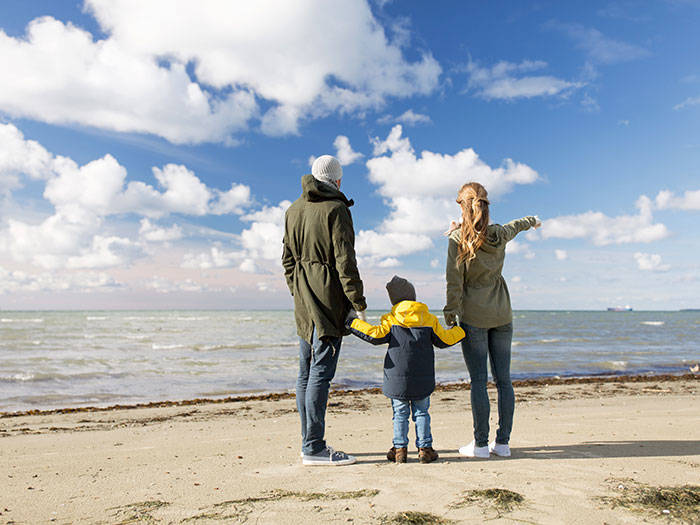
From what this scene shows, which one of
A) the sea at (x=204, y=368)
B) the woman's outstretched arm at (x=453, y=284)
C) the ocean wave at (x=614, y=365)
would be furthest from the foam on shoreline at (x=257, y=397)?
the woman's outstretched arm at (x=453, y=284)

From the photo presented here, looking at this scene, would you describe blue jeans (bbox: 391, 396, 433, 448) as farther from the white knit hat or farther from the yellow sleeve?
the white knit hat

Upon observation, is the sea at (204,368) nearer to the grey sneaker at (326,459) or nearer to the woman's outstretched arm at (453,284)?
the grey sneaker at (326,459)

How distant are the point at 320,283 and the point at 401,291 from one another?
66 cm

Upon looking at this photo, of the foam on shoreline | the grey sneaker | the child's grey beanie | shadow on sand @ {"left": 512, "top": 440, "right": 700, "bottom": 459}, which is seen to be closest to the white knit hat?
the child's grey beanie

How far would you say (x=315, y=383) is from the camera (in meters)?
3.66

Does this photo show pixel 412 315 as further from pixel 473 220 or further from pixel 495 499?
pixel 495 499

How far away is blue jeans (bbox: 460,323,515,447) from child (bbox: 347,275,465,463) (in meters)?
0.21

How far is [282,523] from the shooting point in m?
2.56

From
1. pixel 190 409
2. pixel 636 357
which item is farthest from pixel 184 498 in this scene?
pixel 636 357

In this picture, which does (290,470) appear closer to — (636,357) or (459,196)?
(459,196)

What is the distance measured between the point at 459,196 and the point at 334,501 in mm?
2466

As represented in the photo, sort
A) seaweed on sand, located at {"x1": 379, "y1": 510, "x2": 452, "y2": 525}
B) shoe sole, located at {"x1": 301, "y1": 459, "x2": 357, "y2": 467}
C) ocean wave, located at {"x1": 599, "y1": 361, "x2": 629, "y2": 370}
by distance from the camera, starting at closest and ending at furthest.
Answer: seaweed on sand, located at {"x1": 379, "y1": 510, "x2": 452, "y2": 525}
shoe sole, located at {"x1": 301, "y1": 459, "x2": 357, "y2": 467}
ocean wave, located at {"x1": 599, "y1": 361, "x2": 629, "y2": 370}

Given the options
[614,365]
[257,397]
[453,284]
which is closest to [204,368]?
[257,397]

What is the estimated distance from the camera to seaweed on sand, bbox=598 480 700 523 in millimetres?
2594
